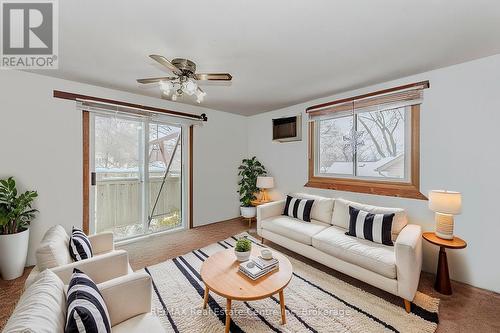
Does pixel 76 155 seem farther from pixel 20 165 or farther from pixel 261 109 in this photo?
pixel 261 109

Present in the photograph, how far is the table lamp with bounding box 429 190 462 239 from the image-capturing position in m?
2.03

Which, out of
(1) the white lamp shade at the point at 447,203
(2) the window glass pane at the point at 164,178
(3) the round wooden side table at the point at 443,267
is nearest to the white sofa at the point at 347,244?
(3) the round wooden side table at the point at 443,267

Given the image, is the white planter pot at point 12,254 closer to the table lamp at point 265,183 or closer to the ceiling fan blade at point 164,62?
the ceiling fan blade at point 164,62

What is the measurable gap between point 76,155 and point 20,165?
1.75 feet

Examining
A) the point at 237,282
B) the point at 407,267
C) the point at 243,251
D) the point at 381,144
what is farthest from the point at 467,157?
the point at 237,282

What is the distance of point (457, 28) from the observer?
5.43 ft

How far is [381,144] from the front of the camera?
2.94m

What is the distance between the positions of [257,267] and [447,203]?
195cm

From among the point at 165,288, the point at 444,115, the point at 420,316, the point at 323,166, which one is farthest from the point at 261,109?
the point at 420,316

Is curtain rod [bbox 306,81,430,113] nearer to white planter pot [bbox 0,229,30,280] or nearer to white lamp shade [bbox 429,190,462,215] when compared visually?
white lamp shade [bbox 429,190,462,215]

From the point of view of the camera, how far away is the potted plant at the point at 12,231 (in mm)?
2240

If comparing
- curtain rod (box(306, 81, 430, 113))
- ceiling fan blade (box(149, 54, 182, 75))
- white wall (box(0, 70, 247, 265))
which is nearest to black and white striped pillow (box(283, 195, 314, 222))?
curtain rod (box(306, 81, 430, 113))

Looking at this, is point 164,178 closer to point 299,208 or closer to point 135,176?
point 135,176

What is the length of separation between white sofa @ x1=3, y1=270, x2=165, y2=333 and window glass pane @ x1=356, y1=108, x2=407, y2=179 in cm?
301
